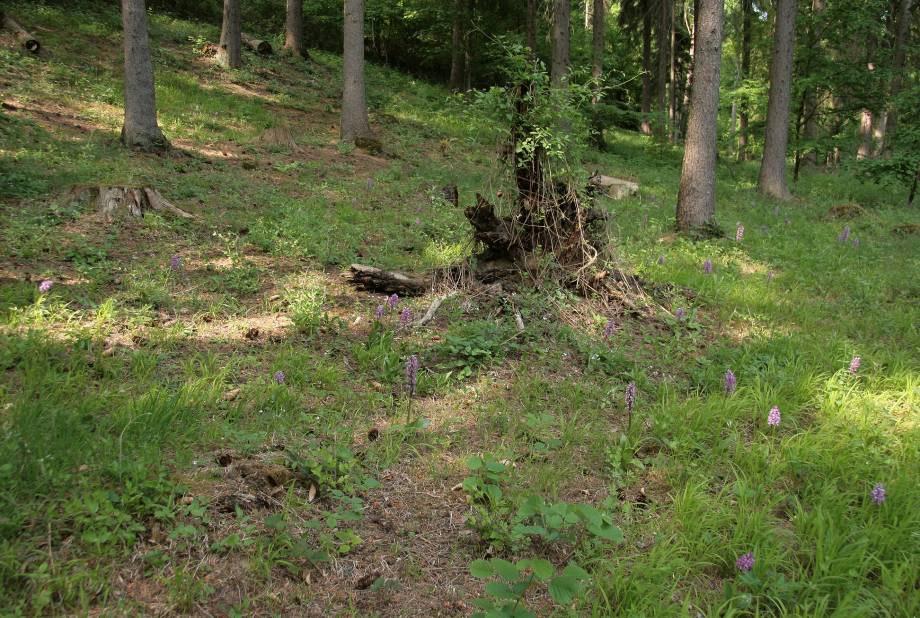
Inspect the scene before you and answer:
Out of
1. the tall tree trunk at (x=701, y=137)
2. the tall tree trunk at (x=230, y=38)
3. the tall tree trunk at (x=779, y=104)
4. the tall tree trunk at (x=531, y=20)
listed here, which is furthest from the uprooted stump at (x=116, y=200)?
the tall tree trunk at (x=531, y=20)

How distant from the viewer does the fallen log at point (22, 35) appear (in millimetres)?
12922

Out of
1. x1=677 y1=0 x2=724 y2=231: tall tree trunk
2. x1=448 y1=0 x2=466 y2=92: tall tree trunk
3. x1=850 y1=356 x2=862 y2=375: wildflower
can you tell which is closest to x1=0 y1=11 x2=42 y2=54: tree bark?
x1=448 y1=0 x2=466 y2=92: tall tree trunk

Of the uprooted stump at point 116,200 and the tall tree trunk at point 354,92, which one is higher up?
the tall tree trunk at point 354,92

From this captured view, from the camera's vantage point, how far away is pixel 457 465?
3287 millimetres

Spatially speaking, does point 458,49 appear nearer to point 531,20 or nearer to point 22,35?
point 531,20

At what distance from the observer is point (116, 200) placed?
6707mm

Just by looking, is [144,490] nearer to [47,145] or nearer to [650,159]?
[47,145]

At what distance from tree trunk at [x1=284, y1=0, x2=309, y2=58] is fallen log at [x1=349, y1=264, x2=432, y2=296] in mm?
17705

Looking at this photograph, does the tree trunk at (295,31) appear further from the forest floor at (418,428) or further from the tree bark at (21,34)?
the forest floor at (418,428)

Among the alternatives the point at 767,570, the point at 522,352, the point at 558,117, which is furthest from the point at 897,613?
the point at 558,117

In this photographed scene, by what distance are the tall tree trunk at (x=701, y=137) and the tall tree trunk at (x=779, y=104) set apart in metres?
4.98

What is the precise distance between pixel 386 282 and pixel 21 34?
13278mm

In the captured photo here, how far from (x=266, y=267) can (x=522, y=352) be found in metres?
3.09

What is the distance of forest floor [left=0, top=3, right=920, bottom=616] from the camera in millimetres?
2311
